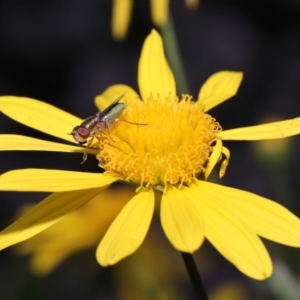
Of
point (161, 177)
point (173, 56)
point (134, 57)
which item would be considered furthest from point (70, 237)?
point (134, 57)

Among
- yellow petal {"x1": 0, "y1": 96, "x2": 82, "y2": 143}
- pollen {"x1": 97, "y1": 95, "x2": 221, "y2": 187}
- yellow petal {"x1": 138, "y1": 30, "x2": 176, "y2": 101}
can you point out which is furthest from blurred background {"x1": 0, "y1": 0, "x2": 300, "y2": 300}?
pollen {"x1": 97, "y1": 95, "x2": 221, "y2": 187}

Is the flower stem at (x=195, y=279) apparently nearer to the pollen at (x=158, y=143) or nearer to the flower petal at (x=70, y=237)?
the pollen at (x=158, y=143)

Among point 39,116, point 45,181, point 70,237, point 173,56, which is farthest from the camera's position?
point 70,237

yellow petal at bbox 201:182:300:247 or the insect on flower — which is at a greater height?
the insect on flower

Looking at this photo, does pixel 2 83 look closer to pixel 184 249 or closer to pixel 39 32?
pixel 39 32

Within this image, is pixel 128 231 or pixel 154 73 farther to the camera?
pixel 154 73

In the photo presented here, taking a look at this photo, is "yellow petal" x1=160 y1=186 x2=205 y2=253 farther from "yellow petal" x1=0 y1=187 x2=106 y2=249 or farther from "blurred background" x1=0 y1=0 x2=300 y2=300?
"blurred background" x1=0 y1=0 x2=300 y2=300

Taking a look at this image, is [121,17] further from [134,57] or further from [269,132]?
[134,57]
